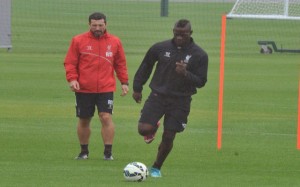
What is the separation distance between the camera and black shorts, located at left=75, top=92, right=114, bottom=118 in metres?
17.3

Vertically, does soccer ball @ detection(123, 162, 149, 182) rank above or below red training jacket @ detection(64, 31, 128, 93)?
below

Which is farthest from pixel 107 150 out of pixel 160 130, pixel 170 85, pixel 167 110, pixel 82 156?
pixel 160 130

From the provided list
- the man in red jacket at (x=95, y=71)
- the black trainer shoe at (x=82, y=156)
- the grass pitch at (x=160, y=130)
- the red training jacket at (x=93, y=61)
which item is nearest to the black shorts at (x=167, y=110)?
the grass pitch at (x=160, y=130)

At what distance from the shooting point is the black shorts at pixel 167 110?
1542cm

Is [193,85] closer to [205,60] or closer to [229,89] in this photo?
[205,60]

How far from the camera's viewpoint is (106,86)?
17.3 metres

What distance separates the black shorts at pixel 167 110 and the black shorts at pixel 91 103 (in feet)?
5.95

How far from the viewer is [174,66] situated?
15352 mm

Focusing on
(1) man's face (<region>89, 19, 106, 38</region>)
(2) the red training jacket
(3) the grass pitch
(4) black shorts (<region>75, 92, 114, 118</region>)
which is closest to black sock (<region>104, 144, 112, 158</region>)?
(3) the grass pitch

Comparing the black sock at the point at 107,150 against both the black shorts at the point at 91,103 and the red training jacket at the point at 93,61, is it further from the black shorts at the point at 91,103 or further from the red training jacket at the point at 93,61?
the red training jacket at the point at 93,61

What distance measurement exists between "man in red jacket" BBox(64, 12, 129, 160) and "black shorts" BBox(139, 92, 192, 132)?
5.63 feet

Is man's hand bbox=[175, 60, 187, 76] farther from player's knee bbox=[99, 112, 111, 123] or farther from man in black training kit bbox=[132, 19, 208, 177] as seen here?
player's knee bbox=[99, 112, 111, 123]

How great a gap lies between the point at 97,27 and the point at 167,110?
2.18 m

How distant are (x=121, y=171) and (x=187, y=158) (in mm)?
2131
